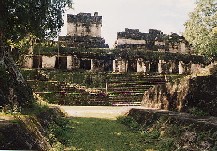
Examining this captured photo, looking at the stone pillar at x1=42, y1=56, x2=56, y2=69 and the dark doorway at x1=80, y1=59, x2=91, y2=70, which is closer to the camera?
the stone pillar at x1=42, y1=56, x2=56, y2=69

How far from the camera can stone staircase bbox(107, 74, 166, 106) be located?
32.2 metres

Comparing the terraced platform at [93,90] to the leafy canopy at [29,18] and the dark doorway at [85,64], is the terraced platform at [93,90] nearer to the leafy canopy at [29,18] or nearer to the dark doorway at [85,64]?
the dark doorway at [85,64]

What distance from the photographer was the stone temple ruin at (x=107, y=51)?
155 feet

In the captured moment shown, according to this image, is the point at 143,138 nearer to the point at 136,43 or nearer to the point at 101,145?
the point at 101,145

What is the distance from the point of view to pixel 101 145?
12.1m

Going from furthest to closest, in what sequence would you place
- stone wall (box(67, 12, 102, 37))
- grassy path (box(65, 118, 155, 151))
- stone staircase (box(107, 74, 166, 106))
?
stone wall (box(67, 12, 102, 37)) → stone staircase (box(107, 74, 166, 106)) → grassy path (box(65, 118, 155, 151))

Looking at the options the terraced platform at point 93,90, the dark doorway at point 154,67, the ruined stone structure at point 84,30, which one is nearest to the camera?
the terraced platform at point 93,90

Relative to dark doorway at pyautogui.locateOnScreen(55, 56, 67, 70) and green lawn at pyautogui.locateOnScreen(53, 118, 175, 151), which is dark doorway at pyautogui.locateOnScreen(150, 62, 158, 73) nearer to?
dark doorway at pyautogui.locateOnScreen(55, 56, 67, 70)

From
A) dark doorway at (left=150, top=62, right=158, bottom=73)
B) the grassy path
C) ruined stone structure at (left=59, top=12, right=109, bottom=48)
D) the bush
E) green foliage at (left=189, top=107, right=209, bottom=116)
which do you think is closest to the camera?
the grassy path

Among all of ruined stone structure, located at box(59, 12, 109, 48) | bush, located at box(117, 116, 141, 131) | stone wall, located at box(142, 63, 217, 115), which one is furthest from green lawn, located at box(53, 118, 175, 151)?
ruined stone structure, located at box(59, 12, 109, 48)

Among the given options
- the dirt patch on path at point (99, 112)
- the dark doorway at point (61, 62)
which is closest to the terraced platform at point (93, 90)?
the dirt patch on path at point (99, 112)

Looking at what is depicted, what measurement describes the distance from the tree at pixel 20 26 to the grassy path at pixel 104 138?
8.81ft

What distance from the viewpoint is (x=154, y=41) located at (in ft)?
185

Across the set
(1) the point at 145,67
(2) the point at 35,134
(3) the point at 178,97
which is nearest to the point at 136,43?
(1) the point at 145,67
